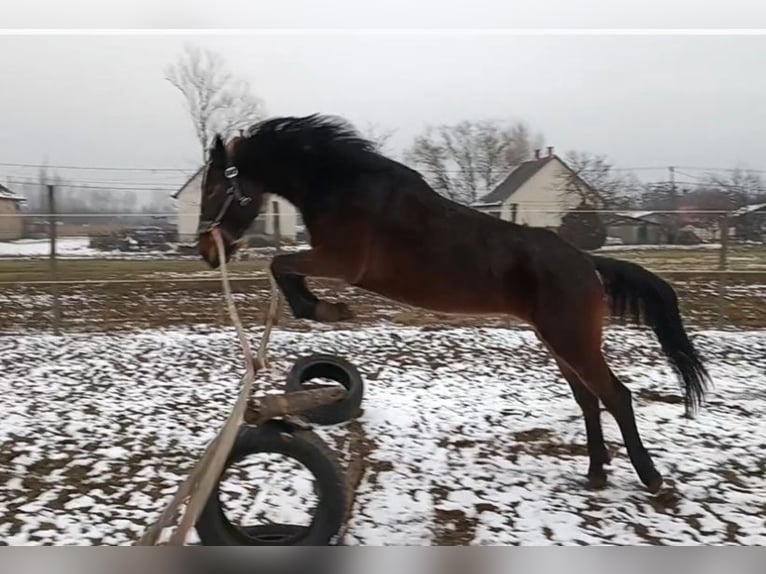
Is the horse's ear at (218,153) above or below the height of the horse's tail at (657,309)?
above

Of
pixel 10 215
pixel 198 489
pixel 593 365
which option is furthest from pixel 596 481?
pixel 10 215

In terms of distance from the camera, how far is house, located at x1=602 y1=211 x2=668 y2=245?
914 mm

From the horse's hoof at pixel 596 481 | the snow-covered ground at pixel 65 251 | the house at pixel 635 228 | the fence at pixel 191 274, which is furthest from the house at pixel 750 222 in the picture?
the snow-covered ground at pixel 65 251

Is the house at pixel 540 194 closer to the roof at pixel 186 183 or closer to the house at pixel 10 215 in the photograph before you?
the roof at pixel 186 183

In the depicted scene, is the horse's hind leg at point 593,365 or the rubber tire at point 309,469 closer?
the rubber tire at point 309,469

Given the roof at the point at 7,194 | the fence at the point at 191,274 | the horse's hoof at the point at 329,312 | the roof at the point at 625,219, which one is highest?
the roof at the point at 7,194

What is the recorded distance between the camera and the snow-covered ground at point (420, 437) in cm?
85

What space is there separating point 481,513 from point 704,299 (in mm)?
539

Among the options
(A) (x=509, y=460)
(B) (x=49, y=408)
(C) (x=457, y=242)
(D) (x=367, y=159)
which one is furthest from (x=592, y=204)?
(B) (x=49, y=408)

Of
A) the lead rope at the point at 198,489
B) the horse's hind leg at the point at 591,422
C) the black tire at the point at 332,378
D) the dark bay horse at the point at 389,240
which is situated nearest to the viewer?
the lead rope at the point at 198,489

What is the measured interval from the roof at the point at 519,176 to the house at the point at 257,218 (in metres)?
0.32

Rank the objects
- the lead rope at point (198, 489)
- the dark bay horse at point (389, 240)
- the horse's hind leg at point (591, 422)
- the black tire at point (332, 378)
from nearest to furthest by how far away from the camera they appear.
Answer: the lead rope at point (198, 489), the dark bay horse at point (389, 240), the horse's hind leg at point (591, 422), the black tire at point (332, 378)

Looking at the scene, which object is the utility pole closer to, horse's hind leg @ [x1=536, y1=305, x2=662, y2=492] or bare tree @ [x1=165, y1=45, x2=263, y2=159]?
horse's hind leg @ [x1=536, y1=305, x2=662, y2=492]

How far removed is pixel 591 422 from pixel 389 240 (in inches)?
19.2
